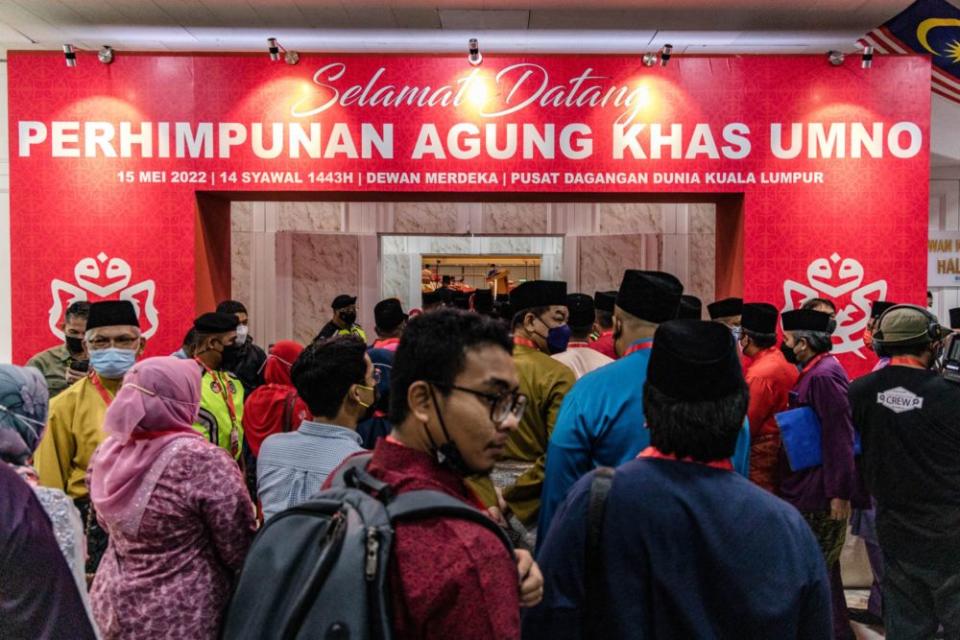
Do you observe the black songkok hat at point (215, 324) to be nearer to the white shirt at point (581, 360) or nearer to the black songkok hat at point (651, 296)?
the white shirt at point (581, 360)

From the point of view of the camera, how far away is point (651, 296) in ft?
7.87

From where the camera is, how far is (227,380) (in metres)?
3.97

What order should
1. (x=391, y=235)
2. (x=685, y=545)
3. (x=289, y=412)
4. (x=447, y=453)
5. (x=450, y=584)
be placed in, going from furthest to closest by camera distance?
(x=391, y=235) < (x=289, y=412) < (x=685, y=545) < (x=447, y=453) < (x=450, y=584)

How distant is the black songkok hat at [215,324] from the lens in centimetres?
399

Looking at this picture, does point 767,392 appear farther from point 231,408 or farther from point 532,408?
point 231,408

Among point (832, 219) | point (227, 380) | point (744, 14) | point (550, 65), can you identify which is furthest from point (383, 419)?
point (744, 14)

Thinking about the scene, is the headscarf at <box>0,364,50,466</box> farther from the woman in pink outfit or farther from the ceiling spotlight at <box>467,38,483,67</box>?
the ceiling spotlight at <box>467,38,483,67</box>

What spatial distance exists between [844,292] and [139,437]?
17.0 ft

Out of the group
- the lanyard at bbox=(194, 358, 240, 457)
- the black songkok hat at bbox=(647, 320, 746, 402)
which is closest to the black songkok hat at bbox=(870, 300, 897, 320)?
the lanyard at bbox=(194, 358, 240, 457)

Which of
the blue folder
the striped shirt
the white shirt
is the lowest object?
the blue folder

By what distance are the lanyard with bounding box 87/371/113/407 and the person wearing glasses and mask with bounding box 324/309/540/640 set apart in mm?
2162

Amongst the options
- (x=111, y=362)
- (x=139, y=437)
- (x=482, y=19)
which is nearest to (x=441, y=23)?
(x=482, y=19)

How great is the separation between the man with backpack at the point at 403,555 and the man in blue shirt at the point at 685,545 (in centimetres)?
22

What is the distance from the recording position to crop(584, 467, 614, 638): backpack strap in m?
1.40
